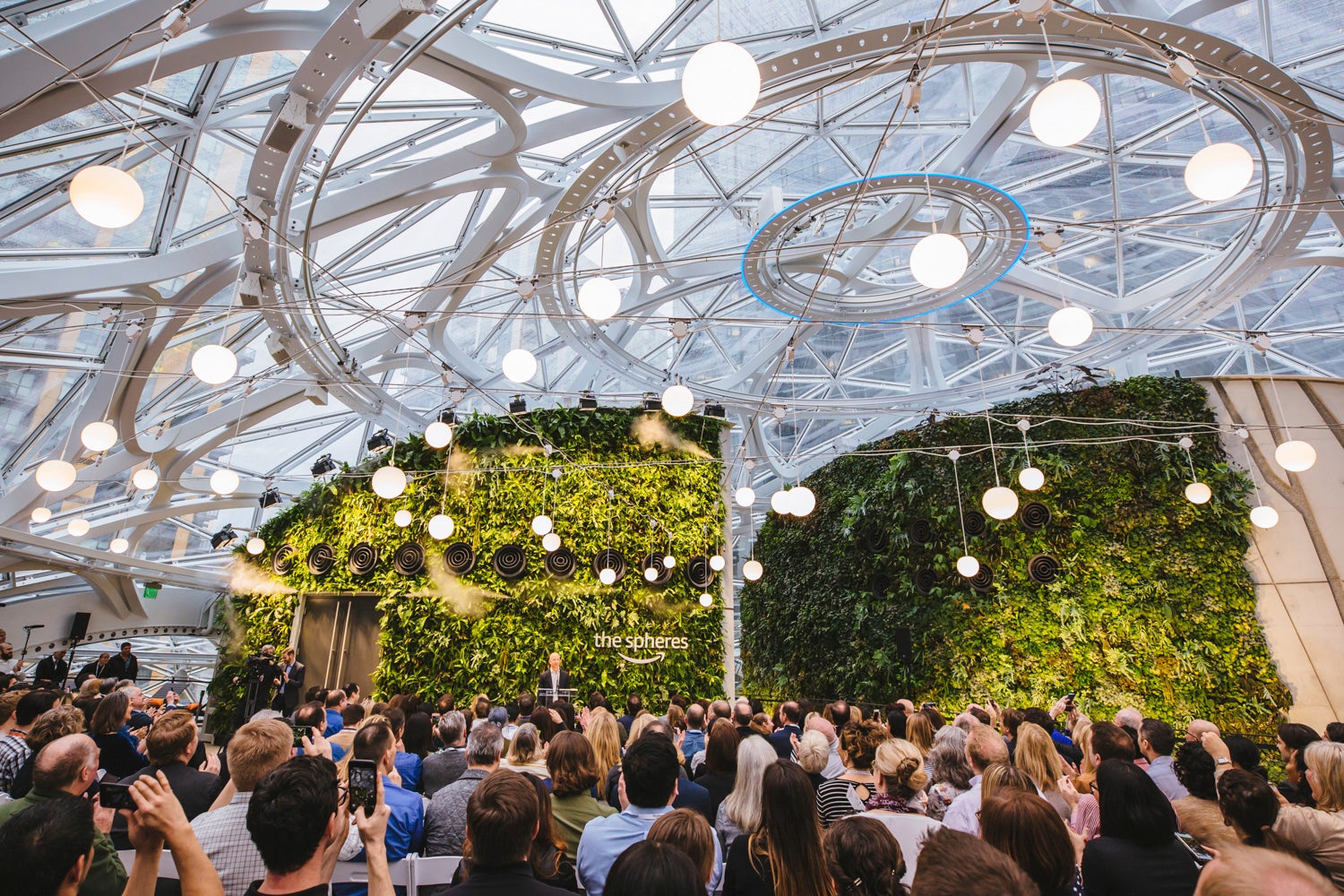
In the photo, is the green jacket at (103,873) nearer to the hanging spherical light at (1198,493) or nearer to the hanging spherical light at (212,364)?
the hanging spherical light at (212,364)

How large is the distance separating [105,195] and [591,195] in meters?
4.46

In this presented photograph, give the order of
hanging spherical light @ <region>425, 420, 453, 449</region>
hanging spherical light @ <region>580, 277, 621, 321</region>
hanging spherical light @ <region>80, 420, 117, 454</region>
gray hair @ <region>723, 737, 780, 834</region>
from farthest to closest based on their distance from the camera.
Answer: hanging spherical light @ <region>425, 420, 453, 449</region>
hanging spherical light @ <region>80, 420, 117, 454</region>
hanging spherical light @ <region>580, 277, 621, 321</region>
gray hair @ <region>723, 737, 780, 834</region>

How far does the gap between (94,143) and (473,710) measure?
270 inches

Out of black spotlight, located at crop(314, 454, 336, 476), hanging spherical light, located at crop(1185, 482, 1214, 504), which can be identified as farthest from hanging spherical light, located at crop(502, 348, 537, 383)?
hanging spherical light, located at crop(1185, 482, 1214, 504)

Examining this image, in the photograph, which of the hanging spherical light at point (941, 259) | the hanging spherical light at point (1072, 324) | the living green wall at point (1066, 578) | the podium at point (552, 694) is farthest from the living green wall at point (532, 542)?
the hanging spherical light at point (941, 259)

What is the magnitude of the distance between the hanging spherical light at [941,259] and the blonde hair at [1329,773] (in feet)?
10.9

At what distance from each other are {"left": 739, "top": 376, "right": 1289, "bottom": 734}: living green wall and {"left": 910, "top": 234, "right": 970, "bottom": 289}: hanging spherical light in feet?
26.0

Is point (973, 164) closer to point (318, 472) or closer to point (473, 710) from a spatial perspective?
point (473, 710)

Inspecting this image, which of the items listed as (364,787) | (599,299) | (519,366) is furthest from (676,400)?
(364,787)

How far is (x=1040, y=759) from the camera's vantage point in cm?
407

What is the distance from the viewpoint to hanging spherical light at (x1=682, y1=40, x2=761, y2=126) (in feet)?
8.96

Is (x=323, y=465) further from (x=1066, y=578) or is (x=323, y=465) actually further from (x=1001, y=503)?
(x=1066, y=578)

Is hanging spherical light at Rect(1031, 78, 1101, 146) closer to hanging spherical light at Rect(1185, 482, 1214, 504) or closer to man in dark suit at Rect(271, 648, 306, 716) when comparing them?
hanging spherical light at Rect(1185, 482, 1214, 504)

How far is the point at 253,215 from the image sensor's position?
547cm
